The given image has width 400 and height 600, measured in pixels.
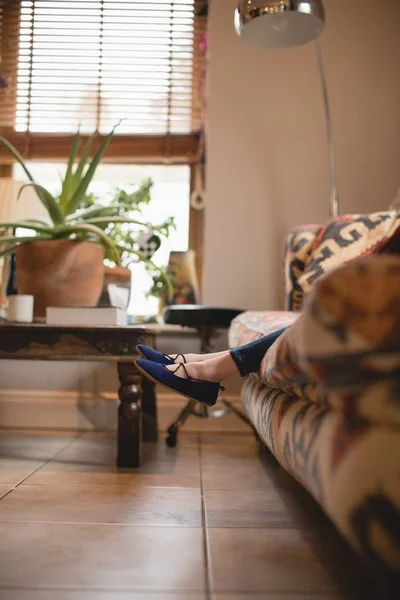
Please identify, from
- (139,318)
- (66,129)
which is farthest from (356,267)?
(66,129)

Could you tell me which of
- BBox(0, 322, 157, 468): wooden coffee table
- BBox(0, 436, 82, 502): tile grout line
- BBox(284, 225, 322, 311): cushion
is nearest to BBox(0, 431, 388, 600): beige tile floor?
BBox(0, 436, 82, 502): tile grout line

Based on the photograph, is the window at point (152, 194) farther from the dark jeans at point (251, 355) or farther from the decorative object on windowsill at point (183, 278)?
the dark jeans at point (251, 355)

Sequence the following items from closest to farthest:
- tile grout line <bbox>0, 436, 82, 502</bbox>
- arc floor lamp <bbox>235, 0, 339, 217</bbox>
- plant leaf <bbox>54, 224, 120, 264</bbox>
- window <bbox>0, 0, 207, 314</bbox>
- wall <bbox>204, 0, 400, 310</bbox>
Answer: tile grout line <bbox>0, 436, 82, 502</bbox>, plant leaf <bbox>54, 224, 120, 264</bbox>, arc floor lamp <bbox>235, 0, 339, 217</bbox>, wall <bbox>204, 0, 400, 310</bbox>, window <bbox>0, 0, 207, 314</bbox>

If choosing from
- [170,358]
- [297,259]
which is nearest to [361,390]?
[170,358]

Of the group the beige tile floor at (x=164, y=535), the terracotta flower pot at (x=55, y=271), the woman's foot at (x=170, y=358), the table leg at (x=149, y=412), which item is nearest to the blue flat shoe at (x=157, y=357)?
the woman's foot at (x=170, y=358)

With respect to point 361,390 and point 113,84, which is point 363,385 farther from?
point 113,84

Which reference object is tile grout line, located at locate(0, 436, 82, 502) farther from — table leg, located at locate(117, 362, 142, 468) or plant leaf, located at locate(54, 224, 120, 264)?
plant leaf, located at locate(54, 224, 120, 264)

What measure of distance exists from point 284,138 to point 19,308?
4.99 ft

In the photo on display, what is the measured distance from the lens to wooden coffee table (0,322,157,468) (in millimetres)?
1680

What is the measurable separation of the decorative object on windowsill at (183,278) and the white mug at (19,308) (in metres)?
0.91

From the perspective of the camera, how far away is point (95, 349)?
1683 mm

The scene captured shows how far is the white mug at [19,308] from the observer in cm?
179

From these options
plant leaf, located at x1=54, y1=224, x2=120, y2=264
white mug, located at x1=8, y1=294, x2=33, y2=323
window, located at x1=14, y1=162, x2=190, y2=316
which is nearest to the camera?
white mug, located at x1=8, y1=294, x2=33, y2=323

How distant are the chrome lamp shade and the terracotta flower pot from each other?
1.04m
